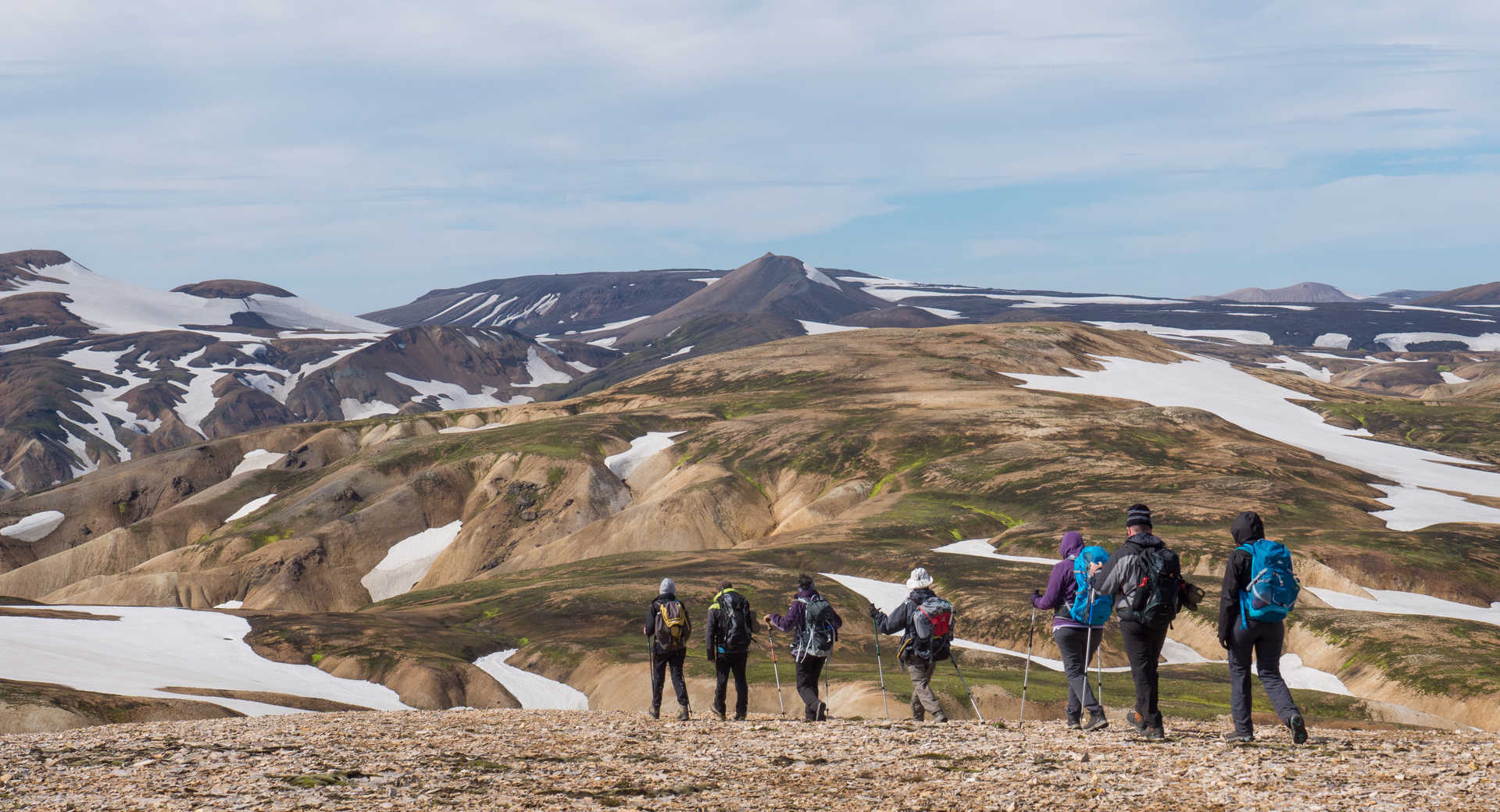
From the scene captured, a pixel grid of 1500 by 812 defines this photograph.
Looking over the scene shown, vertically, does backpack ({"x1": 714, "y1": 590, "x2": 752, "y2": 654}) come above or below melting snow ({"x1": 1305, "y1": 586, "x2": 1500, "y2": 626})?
above

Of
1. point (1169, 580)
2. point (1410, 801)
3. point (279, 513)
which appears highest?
point (1169, 580)

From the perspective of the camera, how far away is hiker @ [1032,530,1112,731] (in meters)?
20.7

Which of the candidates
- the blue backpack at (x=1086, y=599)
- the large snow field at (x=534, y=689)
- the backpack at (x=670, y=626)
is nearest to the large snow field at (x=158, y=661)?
the large snow field at (x=534, y=689)

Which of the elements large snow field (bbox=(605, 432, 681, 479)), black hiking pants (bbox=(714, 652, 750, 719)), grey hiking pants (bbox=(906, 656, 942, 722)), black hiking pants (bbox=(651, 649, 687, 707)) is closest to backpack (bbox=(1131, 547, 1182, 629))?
grey hiking pants (bbox=(906, 656, 942, 722))

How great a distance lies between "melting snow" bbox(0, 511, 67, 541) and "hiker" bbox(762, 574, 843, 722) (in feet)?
520

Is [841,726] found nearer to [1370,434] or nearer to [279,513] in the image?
[279,513]

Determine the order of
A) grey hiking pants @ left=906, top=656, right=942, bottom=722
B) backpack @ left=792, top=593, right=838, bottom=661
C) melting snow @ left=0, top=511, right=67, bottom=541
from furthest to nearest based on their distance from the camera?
melting snow @ left=0, top=511, right=67, bottom=541 < backpack @ left=792, top=593, right=838, bottom=661 < grey hiking pants @ left=906, top=656, right=942, bottom=722

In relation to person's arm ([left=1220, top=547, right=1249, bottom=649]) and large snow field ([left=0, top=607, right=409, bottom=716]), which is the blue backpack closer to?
person's arm ([left=1220, top=547, right=1249, bottom=649])

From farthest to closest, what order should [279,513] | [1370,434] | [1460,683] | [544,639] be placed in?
1. [1370,434]
2. [279,513]
3. [544,639]
4. [1460,683]

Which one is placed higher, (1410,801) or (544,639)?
(1410,801)

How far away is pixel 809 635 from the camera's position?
25.1m

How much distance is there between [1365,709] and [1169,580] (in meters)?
33.9

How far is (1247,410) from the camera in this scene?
180 meters

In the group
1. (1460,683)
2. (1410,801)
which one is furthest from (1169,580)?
(1460,683)
